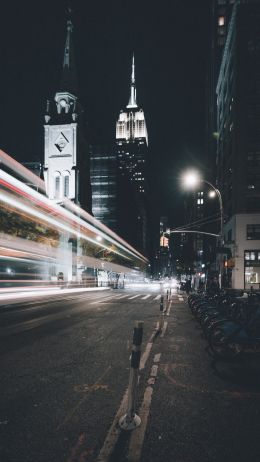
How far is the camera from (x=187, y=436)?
3.98 meters

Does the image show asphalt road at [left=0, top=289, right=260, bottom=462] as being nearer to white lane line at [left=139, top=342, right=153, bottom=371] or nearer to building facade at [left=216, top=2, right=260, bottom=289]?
white lane line at [left=139, top=342, right=153, bottom=371]

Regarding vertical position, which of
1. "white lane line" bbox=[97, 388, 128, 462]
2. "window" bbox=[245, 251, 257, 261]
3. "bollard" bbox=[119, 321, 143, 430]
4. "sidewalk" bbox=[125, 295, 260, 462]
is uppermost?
"window" bbox=[245, 251, 257, 261]

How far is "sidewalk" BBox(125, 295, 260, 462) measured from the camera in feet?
12.0

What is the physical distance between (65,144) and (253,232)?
53393mm

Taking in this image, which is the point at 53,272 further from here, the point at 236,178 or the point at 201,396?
the point at 201,396

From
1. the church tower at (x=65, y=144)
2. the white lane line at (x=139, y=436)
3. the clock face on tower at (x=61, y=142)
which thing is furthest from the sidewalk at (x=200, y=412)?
the clock face on tower at (x=61, y=142)

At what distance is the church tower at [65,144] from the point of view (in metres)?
80.2

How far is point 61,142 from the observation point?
81.3 meters

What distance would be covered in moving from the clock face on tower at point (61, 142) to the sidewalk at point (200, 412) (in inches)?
3090

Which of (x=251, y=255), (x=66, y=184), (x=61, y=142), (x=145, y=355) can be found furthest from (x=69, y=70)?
(x=145, y=355)

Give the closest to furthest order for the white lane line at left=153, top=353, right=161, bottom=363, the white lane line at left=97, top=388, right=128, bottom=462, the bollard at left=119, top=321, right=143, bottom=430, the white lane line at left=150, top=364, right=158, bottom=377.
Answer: the white lane line at left=97, top=388, right=128, bottom=462 → the bollard at left=119, top=321, right=143, bottom=430 → the white lane line at left=150, top=364, right=158, bottom=377 → the white lane line at left=153, top=353, right=161, bottom=363

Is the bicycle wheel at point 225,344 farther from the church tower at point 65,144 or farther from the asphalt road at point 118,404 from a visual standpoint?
the church tower at point 65,144

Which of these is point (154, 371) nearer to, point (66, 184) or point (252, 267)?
point (252, 267)

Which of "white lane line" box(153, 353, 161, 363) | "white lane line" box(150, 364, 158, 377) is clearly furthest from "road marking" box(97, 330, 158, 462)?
"white lane line" box(153, 353, 161, 363)
